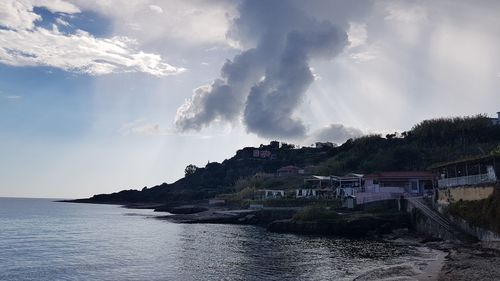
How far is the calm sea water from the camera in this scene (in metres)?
32.5

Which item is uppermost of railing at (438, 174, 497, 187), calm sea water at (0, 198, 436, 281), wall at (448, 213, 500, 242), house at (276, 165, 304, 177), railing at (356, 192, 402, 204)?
house at (276, 165, 304, 177)

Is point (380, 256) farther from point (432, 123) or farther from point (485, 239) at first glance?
point (432, 123)

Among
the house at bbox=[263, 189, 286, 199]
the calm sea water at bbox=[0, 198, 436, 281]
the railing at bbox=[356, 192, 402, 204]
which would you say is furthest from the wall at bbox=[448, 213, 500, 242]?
the house at bbox=[263, 189, 286, 199]

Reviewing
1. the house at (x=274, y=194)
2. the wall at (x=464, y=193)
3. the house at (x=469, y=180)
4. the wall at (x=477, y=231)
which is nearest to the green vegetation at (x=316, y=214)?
the house at (x=469, y=180)

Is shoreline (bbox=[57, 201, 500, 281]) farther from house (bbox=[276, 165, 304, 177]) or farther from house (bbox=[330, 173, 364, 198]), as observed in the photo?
house (bbox=[276, 165, 304, 177])

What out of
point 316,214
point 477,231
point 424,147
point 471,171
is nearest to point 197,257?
point 477,231

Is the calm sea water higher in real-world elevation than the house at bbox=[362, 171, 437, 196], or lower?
lower

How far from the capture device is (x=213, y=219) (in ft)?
269

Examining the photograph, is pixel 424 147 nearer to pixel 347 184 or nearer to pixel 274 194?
Result: pixel 347 184

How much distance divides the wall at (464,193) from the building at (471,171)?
1.47ft

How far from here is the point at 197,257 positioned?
40656 mm

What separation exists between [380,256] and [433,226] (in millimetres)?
11254

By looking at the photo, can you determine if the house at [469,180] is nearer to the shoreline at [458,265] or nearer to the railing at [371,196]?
the shoreline at [458,265]

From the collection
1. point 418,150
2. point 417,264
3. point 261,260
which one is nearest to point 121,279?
point 261,260
